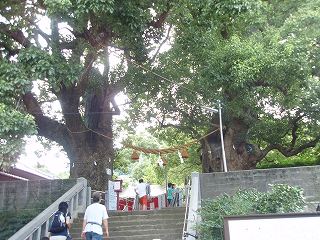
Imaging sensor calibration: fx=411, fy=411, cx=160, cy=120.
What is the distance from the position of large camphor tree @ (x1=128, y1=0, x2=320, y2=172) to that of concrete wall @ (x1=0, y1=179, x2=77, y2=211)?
4.82 meters

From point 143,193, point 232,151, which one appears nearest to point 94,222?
point 143,193

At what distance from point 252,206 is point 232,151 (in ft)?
24.4

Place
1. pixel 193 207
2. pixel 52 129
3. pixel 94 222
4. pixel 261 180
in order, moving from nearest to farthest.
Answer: pixel 94 222 → pixel 193 207 → pixel 261 180 → pixel 52 129

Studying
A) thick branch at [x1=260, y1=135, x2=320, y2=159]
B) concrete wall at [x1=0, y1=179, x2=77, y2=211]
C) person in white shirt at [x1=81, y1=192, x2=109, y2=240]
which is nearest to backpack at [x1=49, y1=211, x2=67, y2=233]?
person in white shirt at [x1=81, y1=192, x2=109, y2=240]

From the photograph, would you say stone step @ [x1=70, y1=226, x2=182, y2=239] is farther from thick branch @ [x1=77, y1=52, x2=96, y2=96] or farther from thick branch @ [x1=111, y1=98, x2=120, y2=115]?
thick branch @ [x1=111, y1=98, x2=120, y2=115]

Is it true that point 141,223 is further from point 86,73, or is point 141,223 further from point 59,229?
point 86,73

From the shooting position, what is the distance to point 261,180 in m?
11.5

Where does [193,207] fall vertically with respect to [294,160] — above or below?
below

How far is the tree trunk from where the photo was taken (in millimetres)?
16359

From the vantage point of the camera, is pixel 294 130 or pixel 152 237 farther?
pixel 294 130

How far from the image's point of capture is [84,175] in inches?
601

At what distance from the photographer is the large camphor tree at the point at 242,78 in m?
11.8

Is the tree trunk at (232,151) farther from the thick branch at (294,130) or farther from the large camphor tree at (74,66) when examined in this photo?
the large camphor tree at (74,66)

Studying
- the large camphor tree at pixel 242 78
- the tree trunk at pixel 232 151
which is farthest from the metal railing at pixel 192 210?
the tree trunk at pixel 232 151
